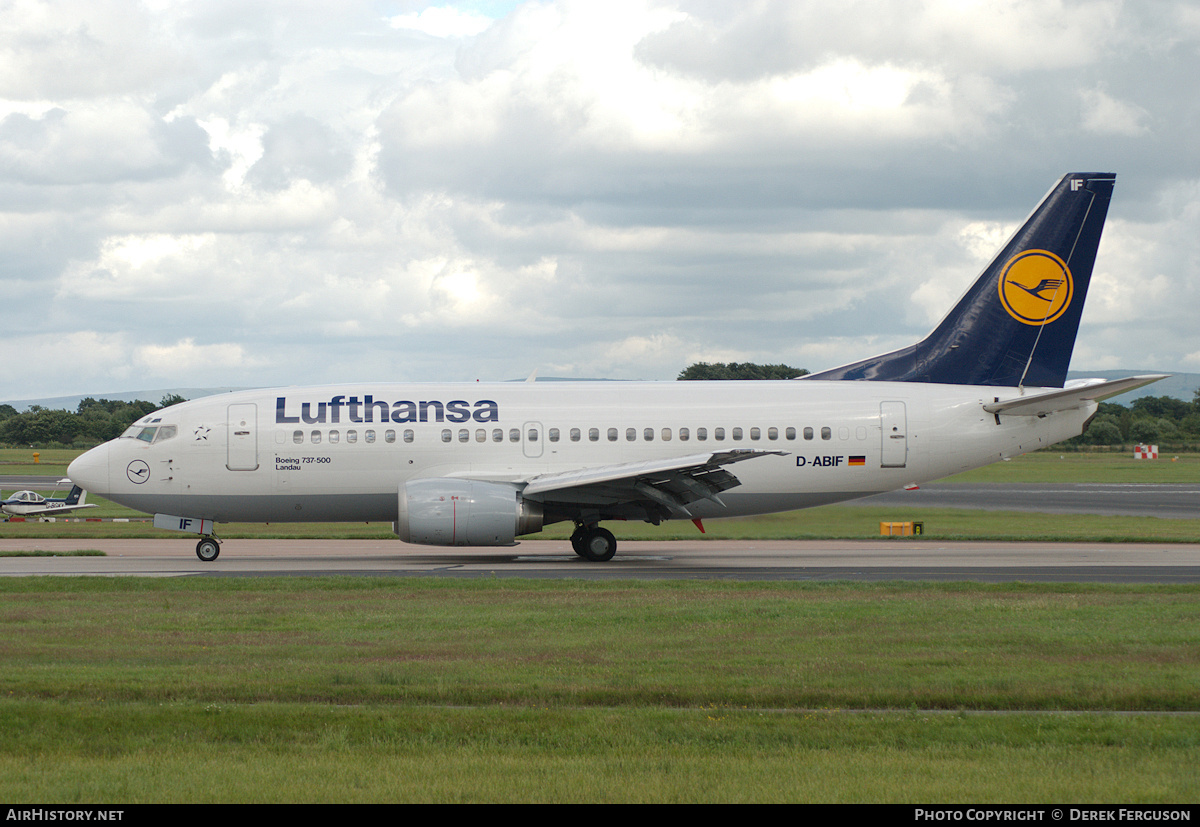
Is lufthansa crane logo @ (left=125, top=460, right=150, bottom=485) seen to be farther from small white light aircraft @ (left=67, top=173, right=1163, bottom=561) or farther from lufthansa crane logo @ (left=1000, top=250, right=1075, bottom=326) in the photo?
lufthansa crane logo @ (left=1000, top=250, right=1075, bottom=326)

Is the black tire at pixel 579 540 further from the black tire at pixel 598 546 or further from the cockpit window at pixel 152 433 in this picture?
the cockpit window at pixel 152 433

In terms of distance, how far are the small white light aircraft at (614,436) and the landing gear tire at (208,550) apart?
0.15 feet

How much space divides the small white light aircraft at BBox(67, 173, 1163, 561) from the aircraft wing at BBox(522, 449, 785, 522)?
92 millimetres

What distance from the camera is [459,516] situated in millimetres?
23719

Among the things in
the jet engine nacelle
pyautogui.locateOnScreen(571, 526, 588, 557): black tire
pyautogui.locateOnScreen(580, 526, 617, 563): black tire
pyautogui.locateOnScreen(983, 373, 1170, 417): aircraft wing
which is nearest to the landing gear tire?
the jet engine nacelle

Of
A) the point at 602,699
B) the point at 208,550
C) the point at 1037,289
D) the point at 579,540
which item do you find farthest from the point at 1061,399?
the point at 208,550

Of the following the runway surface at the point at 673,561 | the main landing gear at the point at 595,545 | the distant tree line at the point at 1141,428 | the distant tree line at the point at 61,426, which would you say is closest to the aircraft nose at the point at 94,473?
the runway surface at the point at 673,561

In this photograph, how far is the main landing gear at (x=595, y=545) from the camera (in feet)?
82.7

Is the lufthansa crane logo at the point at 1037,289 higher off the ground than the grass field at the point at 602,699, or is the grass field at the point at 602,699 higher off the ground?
the lufthansa crane logo at the point at 1037,289

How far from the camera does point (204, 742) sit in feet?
28.2

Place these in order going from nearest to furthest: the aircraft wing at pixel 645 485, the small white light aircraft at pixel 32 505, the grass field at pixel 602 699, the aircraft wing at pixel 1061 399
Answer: the grass field at pixel 602 699, the aircraft wing at pixel 645 485, the aircraft wing at pixel 1061 399, the small white light aircraft at pixel 32 505

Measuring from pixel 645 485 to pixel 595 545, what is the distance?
1.93 metres

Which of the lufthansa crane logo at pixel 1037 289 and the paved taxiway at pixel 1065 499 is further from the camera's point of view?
the paved taxiway at pixel 1065 499

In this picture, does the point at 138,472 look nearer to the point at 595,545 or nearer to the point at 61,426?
the point at 595,545
